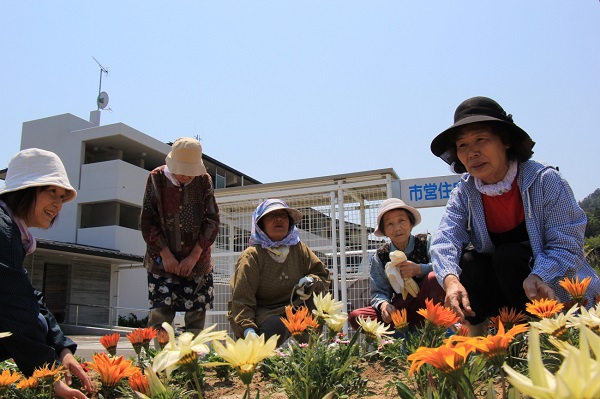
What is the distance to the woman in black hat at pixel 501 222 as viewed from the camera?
2227 mm

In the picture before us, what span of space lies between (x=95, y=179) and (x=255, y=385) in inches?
919

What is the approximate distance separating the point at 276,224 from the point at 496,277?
1617mm

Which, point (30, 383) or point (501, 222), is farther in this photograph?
point (501, 222)

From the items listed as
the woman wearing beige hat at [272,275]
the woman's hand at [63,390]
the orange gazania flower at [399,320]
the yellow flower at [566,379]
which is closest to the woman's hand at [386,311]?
the woman wearing beige hat at [272,275]

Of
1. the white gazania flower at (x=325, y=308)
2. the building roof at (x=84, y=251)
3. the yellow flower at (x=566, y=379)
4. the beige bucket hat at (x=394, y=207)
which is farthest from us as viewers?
the building roof at (x=84, y=251)

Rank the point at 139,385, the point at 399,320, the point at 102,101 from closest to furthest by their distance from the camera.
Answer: the point at 139,385 → the point at 399,320 → the point at 102,101

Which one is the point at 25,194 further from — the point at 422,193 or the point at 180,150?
the point at 422,193

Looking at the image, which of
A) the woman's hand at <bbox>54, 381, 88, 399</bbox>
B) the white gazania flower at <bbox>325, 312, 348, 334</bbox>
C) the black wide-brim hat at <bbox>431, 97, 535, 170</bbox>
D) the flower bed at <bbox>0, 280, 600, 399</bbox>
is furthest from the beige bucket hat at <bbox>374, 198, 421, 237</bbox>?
the woman's hand at <bbox>54, 381, 88, 399</bbox>

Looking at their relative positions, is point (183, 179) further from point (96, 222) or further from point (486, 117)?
point (96, 222)

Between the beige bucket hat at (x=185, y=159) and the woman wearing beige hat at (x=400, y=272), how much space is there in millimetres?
1410

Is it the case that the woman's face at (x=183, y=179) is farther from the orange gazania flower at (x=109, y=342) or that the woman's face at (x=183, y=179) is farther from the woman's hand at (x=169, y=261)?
the orange gazania flower at (x=109, y=342)

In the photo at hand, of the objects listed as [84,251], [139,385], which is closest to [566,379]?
[139,385]

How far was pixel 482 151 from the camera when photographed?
94.4 inches

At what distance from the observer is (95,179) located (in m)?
23.5
